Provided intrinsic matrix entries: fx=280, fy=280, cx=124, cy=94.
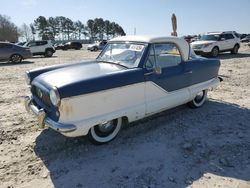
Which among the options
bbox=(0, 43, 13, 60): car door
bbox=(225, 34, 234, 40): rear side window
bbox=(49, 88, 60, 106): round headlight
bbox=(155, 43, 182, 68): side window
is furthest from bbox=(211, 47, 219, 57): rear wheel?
bbox=(49, 88, 60, 106): round headlight

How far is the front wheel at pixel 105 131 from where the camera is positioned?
14.1 feet

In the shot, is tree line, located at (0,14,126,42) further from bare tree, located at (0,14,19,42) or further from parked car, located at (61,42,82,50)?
parked car, located at (61,42,82,50)

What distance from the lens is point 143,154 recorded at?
4121 millimetres

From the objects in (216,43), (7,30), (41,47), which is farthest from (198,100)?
(7,30)

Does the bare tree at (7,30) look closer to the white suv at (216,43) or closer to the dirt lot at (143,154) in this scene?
the white suv at (216,43)

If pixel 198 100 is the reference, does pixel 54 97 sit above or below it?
above

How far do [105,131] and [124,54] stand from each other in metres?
1.48

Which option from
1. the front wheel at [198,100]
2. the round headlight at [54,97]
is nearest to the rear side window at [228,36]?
the front wheel at [198,100]

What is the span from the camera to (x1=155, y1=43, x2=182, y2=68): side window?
4.99m

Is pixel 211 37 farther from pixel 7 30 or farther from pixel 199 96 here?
pixel 7 30

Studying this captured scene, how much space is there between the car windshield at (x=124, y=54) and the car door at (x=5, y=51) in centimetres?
1295

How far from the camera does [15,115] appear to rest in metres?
5.93

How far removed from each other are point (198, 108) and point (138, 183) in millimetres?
3153

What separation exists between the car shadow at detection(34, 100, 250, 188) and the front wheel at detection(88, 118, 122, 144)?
0.37 ft
